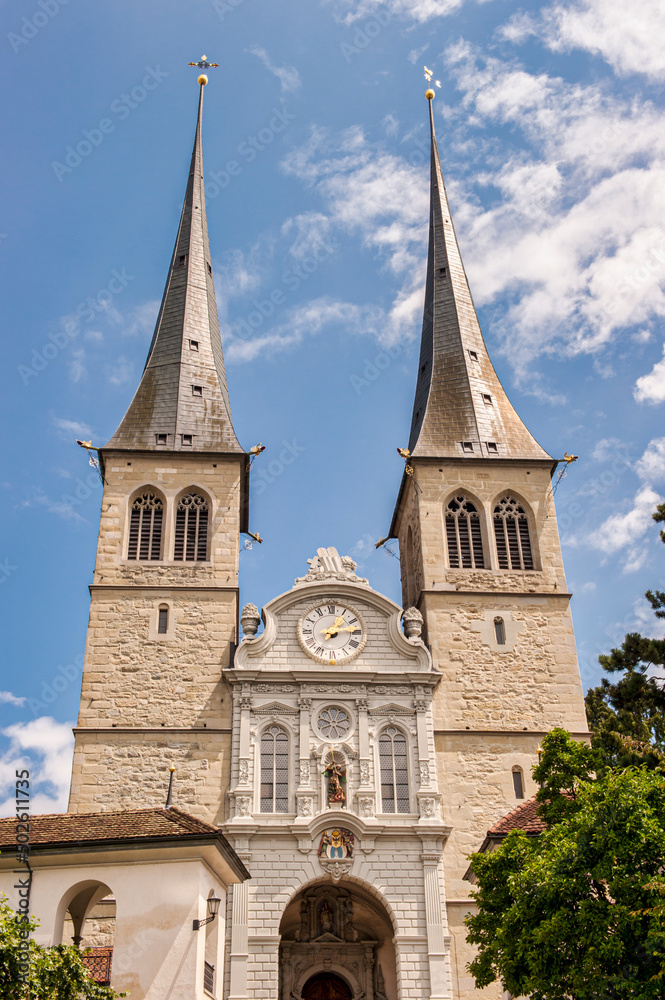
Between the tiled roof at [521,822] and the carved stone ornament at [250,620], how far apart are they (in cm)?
742

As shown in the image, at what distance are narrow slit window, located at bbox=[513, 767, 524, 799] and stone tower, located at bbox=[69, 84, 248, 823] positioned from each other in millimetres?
6872

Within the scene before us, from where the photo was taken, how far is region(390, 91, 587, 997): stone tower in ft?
85.0

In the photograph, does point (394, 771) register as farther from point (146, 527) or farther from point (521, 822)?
point (146, 527)

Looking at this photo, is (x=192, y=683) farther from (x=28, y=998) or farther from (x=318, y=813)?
(x=28, y=998)

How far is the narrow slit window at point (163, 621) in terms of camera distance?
27562mm

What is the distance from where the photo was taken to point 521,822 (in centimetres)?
2272

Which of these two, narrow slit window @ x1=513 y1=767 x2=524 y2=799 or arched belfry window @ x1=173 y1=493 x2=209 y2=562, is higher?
arched belfry window @ x1=173 y1=493 x2=209 y2=562

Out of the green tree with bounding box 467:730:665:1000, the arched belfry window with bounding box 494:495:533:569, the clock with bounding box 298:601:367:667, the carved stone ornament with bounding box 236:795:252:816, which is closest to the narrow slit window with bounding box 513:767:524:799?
the clock with bounding box 298:601:367:667

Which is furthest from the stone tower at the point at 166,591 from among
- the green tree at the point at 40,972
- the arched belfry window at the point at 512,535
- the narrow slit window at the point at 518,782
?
the green tree at the point at 40,972

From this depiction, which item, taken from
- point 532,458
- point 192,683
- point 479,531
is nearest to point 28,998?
point 192,683

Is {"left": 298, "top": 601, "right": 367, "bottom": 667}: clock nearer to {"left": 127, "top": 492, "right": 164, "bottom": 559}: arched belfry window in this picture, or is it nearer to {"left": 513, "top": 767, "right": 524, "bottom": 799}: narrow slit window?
{"left": 127, "top": 492, "right": 164, "bottom": 559}: arched belfry window

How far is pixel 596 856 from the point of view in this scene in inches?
600

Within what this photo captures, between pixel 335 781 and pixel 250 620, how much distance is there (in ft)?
15.1

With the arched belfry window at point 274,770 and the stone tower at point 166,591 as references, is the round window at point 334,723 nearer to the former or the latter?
the arched belfry window at point 274,770
